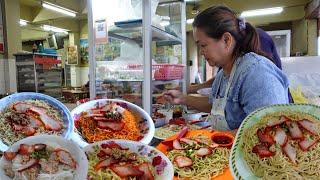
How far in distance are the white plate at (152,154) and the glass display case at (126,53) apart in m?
1.00

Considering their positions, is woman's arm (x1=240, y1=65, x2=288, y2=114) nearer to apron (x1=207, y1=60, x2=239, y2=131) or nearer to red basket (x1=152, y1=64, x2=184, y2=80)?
apron (x1=207, y1=60, x2=239, y2=131)

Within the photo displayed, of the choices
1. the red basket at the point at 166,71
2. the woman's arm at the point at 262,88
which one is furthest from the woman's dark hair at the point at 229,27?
the red basket at the point at 166,71

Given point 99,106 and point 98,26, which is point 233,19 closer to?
point 99,106

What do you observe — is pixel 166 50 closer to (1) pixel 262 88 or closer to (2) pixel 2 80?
(1) pixel 262 88

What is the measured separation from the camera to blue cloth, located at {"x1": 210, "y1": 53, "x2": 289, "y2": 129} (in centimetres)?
Result: 124

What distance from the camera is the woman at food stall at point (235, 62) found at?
1283mm

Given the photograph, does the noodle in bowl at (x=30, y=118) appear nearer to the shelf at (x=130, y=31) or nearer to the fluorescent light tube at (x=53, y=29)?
the shelf at (x=130, y=31)

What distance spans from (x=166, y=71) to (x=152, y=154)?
1393 millimetres

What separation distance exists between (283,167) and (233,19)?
907 millimetres

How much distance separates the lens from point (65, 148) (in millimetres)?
767

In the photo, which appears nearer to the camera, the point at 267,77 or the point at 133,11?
the point at 267,77

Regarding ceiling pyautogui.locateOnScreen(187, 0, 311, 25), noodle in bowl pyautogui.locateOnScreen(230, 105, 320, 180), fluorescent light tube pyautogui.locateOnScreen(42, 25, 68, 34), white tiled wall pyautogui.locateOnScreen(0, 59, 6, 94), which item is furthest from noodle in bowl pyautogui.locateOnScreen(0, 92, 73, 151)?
fluorescent light tube pyautogui.locateOnScreen(42, 25, 68, 34)

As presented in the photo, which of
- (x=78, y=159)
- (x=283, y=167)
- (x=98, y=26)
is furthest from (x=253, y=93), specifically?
(x=98, y=26)

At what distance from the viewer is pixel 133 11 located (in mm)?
2135
